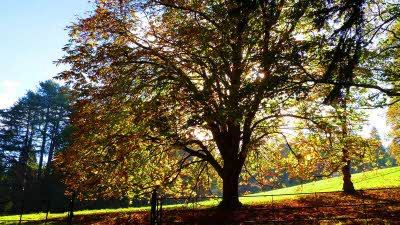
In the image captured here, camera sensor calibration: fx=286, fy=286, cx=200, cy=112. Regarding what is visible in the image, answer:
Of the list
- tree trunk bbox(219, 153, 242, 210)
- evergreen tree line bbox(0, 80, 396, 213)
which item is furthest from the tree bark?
evergreen tree line bbox(0, 80, 396, 213)

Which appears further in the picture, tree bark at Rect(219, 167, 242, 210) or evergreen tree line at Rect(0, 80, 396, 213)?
evergreen tree line at Rect(0, 80, 396, 213)

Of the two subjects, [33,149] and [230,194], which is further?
[33,149]

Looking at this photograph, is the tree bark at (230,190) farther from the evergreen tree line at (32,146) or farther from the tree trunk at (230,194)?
the evergreen tree line at (32,146)

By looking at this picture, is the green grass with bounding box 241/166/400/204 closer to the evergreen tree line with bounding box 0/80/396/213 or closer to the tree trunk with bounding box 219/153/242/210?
the tree trunk with bounding box 219/153/242/210

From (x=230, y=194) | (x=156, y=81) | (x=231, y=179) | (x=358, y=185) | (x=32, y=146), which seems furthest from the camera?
(x=32, y=146)

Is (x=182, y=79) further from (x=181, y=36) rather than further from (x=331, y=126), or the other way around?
(x=331, y=126)

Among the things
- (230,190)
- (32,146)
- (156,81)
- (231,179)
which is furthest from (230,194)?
(32,146)

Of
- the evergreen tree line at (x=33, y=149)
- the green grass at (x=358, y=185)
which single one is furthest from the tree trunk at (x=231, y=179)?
the evergreen tree line at (x=33, y=149)

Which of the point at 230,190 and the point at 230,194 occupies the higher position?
the point at 230,190

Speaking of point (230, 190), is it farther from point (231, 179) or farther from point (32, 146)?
point (32, 146)

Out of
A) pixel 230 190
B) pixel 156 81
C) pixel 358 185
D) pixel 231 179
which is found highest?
pixel 156 81

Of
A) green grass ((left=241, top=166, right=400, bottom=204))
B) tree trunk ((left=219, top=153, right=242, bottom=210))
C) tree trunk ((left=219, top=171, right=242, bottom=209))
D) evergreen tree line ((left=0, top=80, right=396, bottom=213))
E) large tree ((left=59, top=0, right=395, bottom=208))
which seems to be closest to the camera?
large tree ((left=59, top=0, right=395, bottom=208))

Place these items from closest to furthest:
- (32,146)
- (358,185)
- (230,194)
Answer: (230,194) → (358,185) → (32,146)

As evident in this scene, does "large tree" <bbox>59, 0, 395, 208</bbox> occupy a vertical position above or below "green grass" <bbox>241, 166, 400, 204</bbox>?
above
